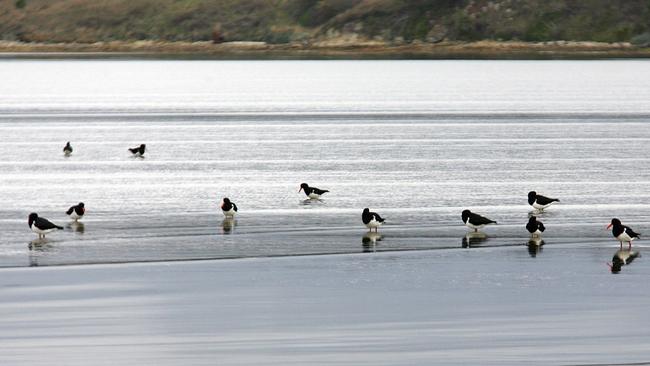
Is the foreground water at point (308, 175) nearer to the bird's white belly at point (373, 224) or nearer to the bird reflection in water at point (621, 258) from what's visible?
the bird's white belly at point (373, 224)

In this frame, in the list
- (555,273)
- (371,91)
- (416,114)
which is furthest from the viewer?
(371,91)

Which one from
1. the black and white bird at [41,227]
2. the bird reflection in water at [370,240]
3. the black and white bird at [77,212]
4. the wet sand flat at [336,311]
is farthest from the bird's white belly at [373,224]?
the black and white bird at [77,212]

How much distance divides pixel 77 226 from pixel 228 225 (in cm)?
292

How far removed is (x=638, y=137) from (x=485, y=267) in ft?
110

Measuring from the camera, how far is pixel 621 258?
71.4 feet

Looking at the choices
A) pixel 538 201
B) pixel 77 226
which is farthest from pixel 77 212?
pixel 538 201

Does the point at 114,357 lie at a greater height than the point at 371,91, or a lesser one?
lesser

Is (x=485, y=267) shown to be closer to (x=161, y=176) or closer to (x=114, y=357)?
(x=114, y=357)

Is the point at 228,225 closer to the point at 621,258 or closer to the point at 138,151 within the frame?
the point at 621,258

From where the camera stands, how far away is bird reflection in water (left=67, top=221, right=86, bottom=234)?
25688mm

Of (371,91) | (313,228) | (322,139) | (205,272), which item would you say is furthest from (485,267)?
(371,91)

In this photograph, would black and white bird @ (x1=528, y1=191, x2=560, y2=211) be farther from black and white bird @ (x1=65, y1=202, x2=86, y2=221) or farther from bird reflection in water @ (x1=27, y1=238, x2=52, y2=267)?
bird reflection in water @ (x1=27, y1=238, x2=52, y2=267)

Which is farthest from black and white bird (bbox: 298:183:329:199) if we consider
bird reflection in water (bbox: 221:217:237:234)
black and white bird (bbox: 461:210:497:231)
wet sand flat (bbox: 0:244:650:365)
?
wet sand flat (bbox: 0:244:650:365)

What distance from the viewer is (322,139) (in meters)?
52.9
